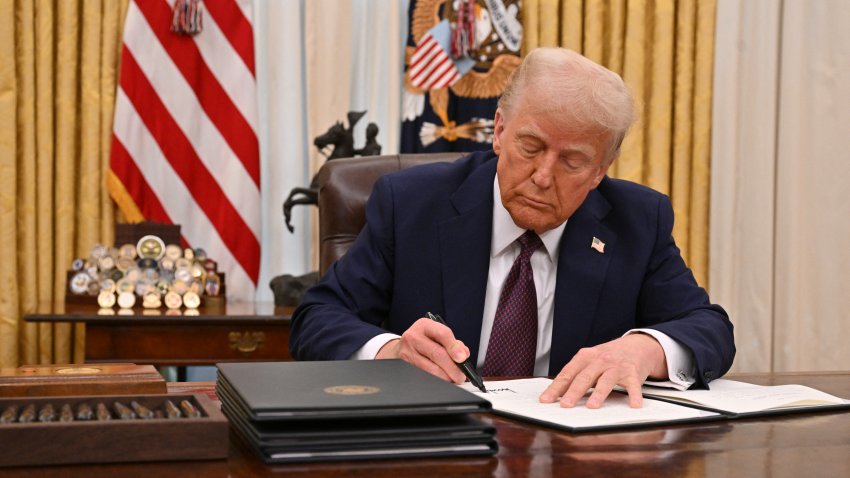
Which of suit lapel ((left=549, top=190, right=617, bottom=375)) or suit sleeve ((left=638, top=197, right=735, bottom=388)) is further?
suit lapel ((left=549, top=190, right=617, bottom=375))

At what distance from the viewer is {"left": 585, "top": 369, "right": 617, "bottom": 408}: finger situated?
1450mm

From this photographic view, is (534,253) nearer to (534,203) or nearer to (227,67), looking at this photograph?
(534,203)

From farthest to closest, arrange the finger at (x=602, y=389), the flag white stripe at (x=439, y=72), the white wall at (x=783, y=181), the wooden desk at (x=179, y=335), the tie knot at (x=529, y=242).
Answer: the flag white stripe at (x=439, y=72), the white wall at (x=783, y=181), the wooden desk at (x=179, y=335), the tie knot at (x=529, y=242), the finger at (x=602, y=389)

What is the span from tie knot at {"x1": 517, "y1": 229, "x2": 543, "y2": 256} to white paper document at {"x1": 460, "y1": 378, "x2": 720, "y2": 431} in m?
0.59

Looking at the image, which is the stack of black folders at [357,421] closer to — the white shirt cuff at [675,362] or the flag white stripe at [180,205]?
the white shirt cuff at [675,362]

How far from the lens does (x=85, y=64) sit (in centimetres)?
397

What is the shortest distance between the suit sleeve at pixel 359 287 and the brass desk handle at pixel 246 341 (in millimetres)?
1233

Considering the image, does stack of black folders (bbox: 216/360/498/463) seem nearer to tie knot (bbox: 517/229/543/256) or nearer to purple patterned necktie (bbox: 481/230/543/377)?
purple patterned necktie (bbox: 481/230/543/377)

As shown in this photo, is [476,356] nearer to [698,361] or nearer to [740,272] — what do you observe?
[698,361]

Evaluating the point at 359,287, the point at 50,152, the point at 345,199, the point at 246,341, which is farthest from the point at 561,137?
the point at 50,152

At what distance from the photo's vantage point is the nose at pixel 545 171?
200 centimetres

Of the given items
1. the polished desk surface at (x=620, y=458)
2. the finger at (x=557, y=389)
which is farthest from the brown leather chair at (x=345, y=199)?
the polished desk surface at (x=620, y=458)

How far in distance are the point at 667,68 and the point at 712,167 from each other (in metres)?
0.47

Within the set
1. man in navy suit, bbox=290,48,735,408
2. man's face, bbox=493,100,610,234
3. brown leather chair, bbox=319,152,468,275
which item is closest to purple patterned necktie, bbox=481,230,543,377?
man in navy suit, bbox=290,48,735,408
